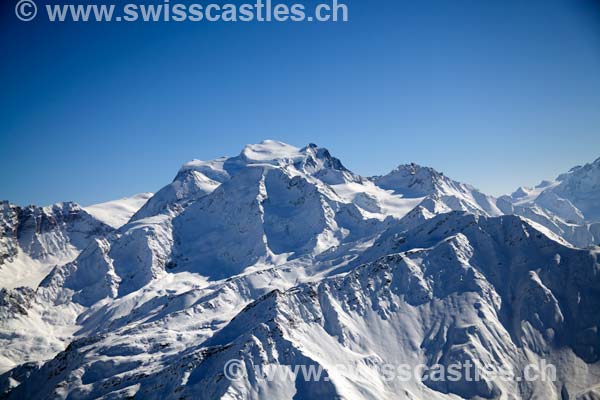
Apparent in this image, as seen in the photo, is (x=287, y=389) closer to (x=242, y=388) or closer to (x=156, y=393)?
(x=242, y=388)

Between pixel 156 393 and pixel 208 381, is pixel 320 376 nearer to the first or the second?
pixel 208 381

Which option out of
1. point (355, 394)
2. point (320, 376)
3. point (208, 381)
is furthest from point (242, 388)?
point (355, 394)

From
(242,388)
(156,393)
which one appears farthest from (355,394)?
(156,393)

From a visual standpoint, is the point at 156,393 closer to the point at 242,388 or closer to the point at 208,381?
the point at 208,381

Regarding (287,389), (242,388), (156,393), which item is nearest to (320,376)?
(287,389)

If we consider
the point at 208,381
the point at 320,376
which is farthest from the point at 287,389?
the point at 208,381

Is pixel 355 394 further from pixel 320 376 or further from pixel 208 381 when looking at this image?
pixel 208 381
